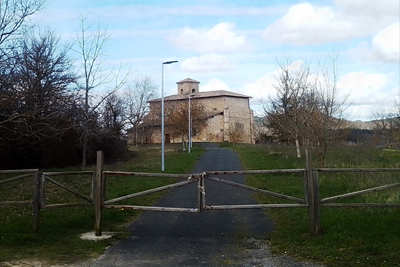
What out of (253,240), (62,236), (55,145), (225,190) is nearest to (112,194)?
(225,190)

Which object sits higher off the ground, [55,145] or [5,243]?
[55,145]

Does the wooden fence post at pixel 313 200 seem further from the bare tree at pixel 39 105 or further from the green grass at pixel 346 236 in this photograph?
the bare tree at pixel 39 105

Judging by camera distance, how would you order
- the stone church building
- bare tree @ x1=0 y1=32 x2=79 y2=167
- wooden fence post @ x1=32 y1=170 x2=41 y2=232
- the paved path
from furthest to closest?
1. the stone church building
2. bare tree @ x1=0 y1=32 x2=79 y2=167
3. wooden fence post @ x1=32 y1=170 x2=41 y2=232
4. the paved path

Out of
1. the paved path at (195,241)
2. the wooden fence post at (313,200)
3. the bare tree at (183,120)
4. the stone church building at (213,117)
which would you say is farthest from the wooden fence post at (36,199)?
the stone church building at (213,117)

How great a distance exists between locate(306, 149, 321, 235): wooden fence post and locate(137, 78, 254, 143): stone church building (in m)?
59.5

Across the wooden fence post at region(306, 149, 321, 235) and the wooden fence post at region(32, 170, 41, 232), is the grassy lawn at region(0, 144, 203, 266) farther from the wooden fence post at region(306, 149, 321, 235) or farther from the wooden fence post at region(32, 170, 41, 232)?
the wooden fence post at region(306, 149, 321, 235)

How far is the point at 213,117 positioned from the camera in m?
81.9

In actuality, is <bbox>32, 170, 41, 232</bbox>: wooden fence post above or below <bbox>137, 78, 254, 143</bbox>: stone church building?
below

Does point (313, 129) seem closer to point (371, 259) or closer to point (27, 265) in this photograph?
point (371, 259)

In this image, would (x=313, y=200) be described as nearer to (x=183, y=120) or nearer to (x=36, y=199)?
(x=36, y=199)

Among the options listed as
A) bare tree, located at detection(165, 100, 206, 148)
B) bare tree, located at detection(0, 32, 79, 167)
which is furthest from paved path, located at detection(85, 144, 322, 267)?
bare tree, located at detection(165, 100, 206, 148)

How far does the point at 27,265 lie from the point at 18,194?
8.15 m

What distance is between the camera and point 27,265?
22.4 feet

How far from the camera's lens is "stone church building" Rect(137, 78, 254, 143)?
72.2m
